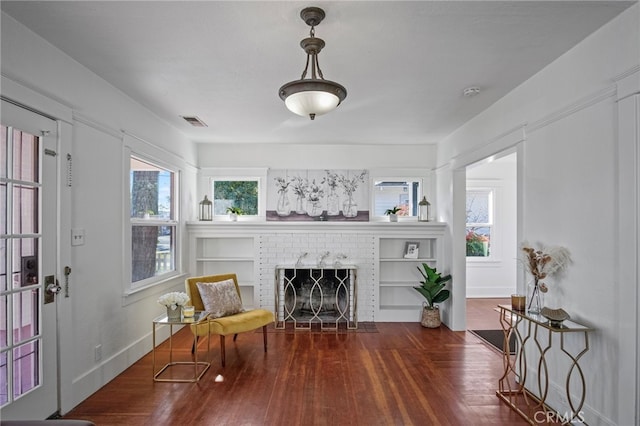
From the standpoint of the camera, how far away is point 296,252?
4.98 metres

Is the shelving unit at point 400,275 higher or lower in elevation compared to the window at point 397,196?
lower

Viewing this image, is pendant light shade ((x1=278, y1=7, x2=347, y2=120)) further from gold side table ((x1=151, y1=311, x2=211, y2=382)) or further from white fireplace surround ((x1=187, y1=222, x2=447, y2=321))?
white fireplace surround ((x1=187, y1=222, x2=447, y2=321))

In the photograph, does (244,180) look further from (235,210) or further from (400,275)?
(400,275)

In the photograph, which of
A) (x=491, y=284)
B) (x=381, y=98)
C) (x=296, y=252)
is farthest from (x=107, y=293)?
(x=491, y=284)

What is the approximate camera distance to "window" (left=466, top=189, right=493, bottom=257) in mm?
6703

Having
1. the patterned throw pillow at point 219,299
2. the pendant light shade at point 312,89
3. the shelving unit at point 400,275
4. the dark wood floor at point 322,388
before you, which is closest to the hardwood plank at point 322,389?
the dark wood floor at point 322,388

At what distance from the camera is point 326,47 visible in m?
2.33

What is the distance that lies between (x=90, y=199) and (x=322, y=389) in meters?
2.48

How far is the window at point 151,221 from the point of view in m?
3.63

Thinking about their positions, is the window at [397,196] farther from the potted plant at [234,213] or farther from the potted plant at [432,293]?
the potted plant at [234,213]

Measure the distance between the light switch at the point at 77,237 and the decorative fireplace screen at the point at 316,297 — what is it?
2.42m

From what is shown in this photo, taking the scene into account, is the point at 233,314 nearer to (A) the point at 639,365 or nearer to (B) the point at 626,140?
(A) the point at 639,365

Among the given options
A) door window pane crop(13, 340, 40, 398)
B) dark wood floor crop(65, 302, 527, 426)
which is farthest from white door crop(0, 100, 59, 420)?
dark wood floor crop(65, 302, 527, 426)

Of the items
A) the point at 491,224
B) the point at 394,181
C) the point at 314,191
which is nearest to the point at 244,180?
the point at 314,191
